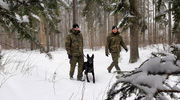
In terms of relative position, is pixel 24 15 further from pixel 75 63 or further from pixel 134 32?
pixel 134 32

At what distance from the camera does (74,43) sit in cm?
588

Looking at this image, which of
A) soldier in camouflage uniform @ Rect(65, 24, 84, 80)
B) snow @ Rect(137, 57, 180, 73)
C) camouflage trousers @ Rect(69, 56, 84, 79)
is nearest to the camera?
snow @ Rect(137, 57, 180, 73)

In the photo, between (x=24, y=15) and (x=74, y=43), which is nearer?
(x=24, y=15)

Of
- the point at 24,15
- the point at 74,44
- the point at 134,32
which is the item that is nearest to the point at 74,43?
the point at 74,44

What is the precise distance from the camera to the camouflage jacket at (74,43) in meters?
5.83

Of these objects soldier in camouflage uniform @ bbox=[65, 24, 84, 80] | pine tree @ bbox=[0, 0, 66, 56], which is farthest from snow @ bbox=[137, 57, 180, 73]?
soldier in camouflage uniform @ bbox=[65, 24, 84, 80]

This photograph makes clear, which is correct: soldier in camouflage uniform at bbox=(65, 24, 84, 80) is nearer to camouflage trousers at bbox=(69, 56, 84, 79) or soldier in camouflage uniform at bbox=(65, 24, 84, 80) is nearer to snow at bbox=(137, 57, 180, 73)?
camouflage trousers at bbox=(69, 56, 84, 79)

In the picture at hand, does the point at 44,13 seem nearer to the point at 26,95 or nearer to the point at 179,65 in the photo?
the point at 26,95

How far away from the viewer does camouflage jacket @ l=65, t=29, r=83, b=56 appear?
5.83 m

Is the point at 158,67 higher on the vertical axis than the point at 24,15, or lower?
lower

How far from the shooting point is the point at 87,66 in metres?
6.05

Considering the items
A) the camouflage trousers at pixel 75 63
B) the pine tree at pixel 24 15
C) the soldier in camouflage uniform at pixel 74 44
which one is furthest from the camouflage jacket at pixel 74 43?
the pine tree at pixel 24 15

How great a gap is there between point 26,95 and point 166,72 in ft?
8.33

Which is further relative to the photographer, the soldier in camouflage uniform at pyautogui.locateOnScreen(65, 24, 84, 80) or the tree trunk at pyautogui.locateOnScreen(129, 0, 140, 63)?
the tree trunk at pyautogui.locateOnScreen(129, 0, 140, 63)
